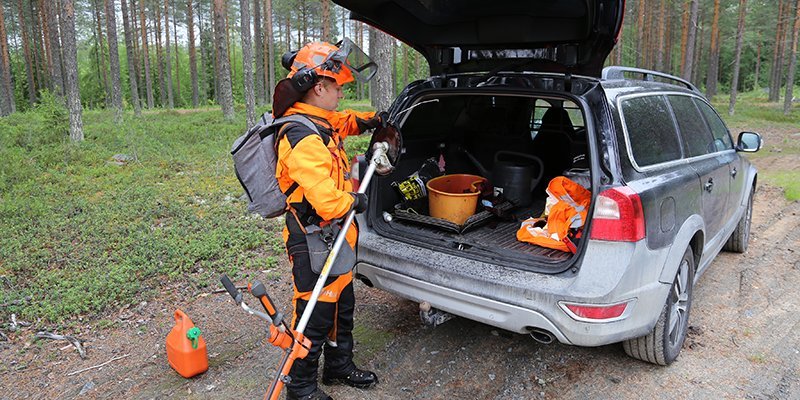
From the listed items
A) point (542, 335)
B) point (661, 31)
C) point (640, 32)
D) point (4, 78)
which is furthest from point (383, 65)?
point (640, 32)

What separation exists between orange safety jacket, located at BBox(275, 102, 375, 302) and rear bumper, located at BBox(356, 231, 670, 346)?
564 mm

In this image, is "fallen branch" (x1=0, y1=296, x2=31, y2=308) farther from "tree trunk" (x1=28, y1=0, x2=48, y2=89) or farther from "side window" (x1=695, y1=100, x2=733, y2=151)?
"tree trunk" (x1=28, y1=0, x2=48, y2=89)

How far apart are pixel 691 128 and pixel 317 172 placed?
2.83 m

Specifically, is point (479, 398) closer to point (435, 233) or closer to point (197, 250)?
point (435, 233)

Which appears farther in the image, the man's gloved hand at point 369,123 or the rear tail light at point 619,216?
the man's gloved hand at point 369,123

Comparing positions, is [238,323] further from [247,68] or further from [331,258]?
[247,68]

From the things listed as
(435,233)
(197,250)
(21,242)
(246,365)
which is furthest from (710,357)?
(21,242)

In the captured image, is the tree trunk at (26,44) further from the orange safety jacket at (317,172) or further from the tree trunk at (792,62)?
the tree trunk at (792,62)

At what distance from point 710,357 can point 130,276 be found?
4514mm

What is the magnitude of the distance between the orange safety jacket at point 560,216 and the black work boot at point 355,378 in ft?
4.13

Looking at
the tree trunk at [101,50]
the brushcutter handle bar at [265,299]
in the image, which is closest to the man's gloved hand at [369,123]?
the brushcutter handle bar at [265,299]

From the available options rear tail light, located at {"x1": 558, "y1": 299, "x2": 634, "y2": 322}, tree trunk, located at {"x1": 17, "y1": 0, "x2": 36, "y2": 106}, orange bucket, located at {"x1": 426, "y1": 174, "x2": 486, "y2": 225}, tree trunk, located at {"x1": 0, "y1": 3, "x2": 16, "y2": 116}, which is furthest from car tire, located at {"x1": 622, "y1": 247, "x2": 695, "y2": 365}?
tree trunk, located at {"x1": 17, "y1": 0, "x2": 36, "y2": 106}

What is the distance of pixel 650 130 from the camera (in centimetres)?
310

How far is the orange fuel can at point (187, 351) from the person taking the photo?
305cm
